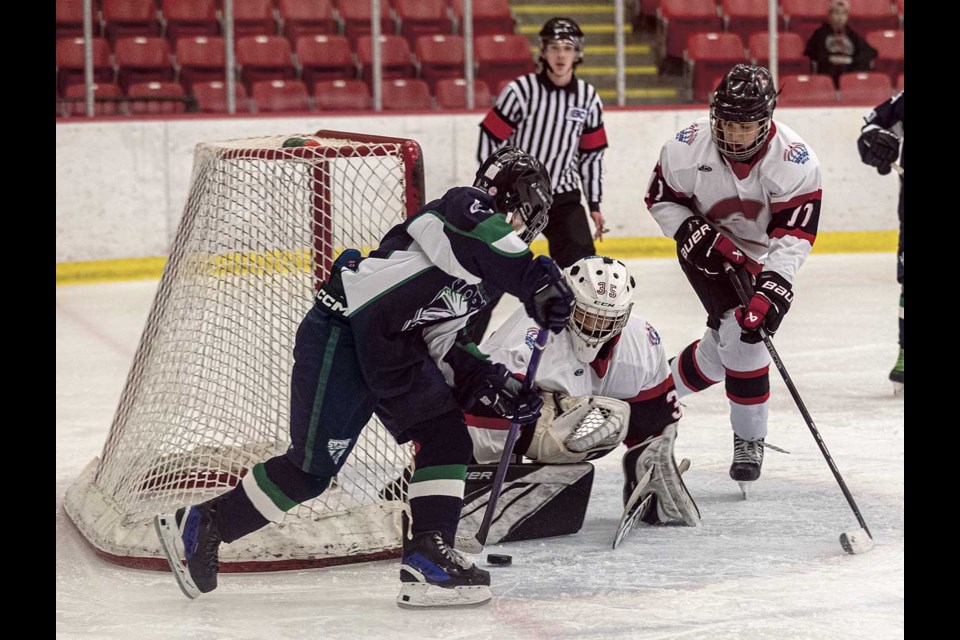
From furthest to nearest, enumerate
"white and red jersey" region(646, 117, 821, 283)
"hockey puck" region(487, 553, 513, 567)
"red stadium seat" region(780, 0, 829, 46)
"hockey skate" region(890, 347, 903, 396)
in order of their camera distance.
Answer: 1. "red stadium seat" region(780, 0, 829, 46)
2. "hockey skate" region(890, 347, 903, 396)
3. "white and red jersey" region(646, 117, 821, 283)
4. "hockey puck" region(487, 553, 513, 567)

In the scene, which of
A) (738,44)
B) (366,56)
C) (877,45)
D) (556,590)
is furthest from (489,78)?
(556,590)

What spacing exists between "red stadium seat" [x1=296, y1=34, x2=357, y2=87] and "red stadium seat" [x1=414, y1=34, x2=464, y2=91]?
15.8 inches

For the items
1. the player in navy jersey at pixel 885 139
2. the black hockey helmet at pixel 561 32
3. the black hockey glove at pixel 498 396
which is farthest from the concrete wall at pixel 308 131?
the black hockey glove at pixel 498 396

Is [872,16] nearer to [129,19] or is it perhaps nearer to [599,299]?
[129,19]

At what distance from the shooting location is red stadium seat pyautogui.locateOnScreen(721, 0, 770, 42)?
863 cm

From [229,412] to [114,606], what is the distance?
2.27 ft

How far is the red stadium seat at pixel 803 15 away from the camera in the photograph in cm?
865

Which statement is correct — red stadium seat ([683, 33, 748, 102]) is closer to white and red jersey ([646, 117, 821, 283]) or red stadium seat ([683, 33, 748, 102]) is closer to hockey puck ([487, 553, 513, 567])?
white and red jersey ([646, 117, 821, 283])

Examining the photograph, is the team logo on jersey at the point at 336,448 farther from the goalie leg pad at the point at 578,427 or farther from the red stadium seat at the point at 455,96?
the red stadium seat at the point at 455,96

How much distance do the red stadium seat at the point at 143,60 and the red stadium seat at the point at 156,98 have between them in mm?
55

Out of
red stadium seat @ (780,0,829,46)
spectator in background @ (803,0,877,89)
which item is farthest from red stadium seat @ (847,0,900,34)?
spectator in background @ (803,0,877,89)

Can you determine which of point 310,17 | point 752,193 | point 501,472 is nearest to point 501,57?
point 310,17
